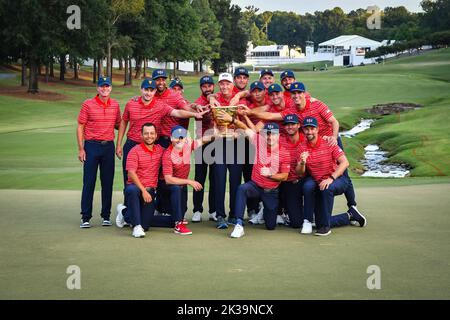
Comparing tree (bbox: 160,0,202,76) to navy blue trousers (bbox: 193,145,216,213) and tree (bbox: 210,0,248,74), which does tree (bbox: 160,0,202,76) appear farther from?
navy blue trousers (bbox: 193,145,216,213)

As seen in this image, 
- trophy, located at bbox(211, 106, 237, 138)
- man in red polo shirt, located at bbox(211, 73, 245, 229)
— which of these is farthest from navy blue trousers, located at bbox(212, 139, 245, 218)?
trophy, located at bbox(211, 106, 237, 138)

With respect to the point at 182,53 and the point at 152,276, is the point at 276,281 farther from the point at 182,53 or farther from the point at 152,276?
the point at 182,53

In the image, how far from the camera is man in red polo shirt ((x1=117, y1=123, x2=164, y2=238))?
35.4 feet

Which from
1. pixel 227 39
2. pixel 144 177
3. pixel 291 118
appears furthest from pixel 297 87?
pixel 227 39

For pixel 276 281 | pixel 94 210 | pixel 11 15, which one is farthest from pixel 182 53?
pixel 276 281

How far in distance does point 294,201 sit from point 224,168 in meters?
1.14

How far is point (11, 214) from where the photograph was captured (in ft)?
40.3

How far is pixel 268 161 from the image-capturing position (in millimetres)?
11070

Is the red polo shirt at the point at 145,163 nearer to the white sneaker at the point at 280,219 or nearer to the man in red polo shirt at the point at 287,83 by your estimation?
the white sneaker at the point at 280,219

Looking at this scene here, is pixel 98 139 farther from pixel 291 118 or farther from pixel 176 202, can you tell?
pixel 291 118

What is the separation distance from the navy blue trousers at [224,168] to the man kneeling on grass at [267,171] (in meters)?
0.40

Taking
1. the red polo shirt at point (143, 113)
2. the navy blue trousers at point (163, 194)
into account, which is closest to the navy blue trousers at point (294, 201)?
the navy blue trousers at point (163, 194)

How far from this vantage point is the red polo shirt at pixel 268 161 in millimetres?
10992

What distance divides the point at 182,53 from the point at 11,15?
117 feet
